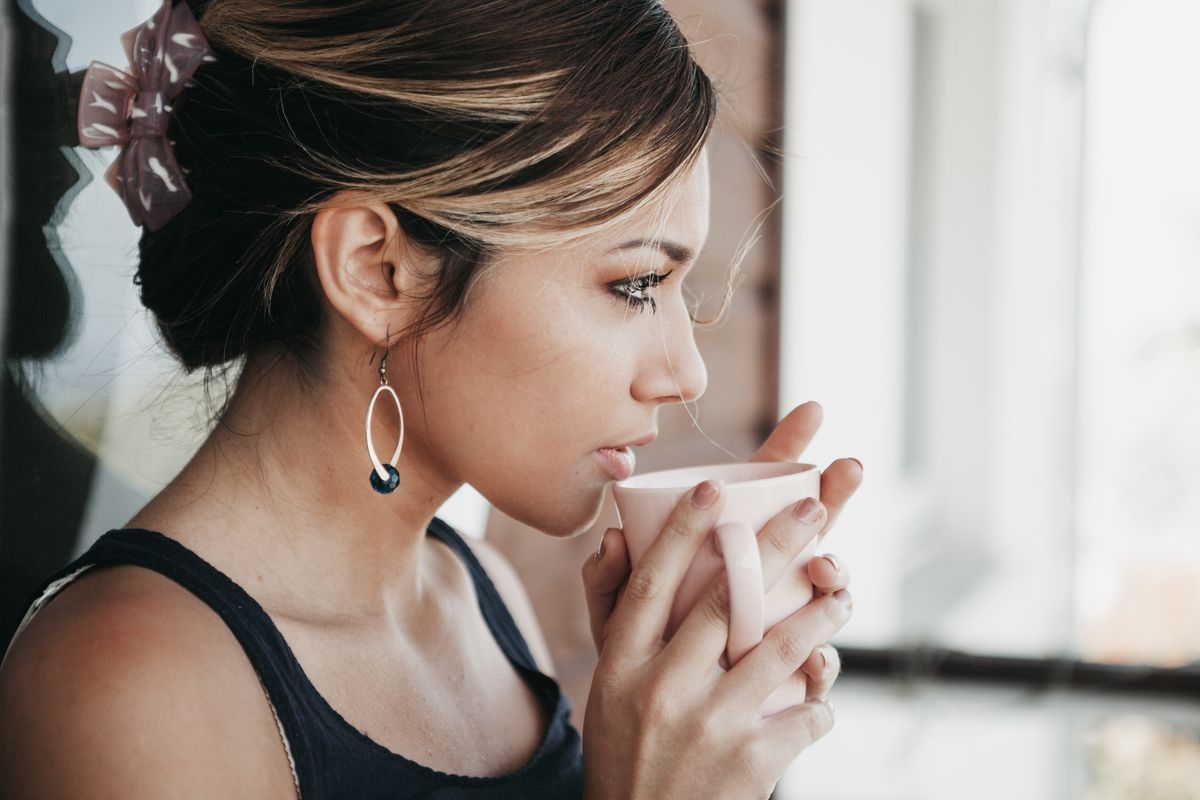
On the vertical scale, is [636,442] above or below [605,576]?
above

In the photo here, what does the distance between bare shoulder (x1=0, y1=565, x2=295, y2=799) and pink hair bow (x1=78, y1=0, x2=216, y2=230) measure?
34 centimetres

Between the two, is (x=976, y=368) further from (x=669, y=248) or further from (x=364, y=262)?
(x=364, y=262)

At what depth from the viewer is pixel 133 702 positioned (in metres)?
0.76

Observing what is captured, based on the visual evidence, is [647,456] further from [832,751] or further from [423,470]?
[832,751]

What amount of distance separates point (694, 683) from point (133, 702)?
0.42 meters

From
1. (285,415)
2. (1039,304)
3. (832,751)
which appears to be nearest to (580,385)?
(285,415)

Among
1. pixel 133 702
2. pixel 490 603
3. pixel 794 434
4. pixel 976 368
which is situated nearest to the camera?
pixel 133 702

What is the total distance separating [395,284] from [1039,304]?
8.68ft

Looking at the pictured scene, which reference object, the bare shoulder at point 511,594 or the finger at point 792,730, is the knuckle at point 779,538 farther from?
the bare shoulder at point 511,594

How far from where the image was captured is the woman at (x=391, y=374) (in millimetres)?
859

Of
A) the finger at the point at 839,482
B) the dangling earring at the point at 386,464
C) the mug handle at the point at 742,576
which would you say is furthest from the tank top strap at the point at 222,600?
the finger at the point at 839,482

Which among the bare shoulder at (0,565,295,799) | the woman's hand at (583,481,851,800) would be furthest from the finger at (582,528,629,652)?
the bare shoulder at (0,565,295,799)

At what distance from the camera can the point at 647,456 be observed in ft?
6.47

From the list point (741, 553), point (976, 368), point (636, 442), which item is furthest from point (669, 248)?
point (976, 368)
